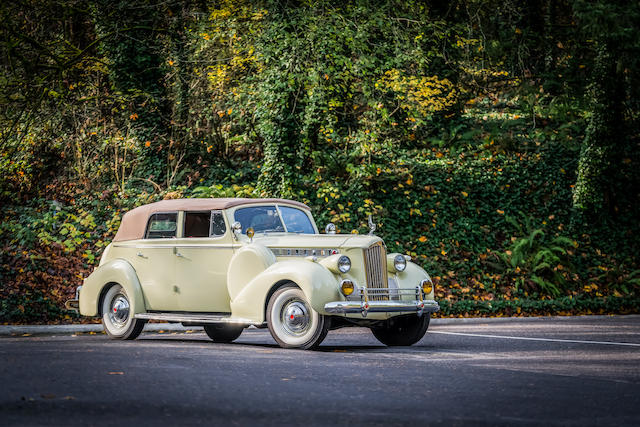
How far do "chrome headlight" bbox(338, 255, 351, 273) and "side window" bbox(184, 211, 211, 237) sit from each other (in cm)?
233

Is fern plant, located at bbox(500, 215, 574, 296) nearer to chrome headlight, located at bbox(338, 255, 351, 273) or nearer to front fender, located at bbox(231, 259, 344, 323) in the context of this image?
chrome headlight, located at bbox(338, 255, 351, 273)

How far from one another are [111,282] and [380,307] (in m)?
4.35

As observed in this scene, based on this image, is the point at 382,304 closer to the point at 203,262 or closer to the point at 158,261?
the point at 203,262

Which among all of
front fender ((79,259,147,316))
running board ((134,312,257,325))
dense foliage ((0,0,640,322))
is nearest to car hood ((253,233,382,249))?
running board ((134,312,257,325))

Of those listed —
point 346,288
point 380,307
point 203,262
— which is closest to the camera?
point 346,288

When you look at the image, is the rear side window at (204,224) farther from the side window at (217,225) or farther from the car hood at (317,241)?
the car hood at (317,241)

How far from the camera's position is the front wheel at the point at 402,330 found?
11.2 m

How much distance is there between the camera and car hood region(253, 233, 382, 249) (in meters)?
10.5

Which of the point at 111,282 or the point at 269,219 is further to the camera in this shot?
the point at 111,282

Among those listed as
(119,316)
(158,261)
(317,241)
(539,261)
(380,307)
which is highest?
(317,241)

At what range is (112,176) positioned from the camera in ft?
72.3

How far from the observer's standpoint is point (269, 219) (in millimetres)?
11617

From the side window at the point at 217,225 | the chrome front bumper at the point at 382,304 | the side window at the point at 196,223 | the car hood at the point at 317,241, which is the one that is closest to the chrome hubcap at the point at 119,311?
the side window at the point at 196,223

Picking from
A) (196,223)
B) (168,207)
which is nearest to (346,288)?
(196,223)
